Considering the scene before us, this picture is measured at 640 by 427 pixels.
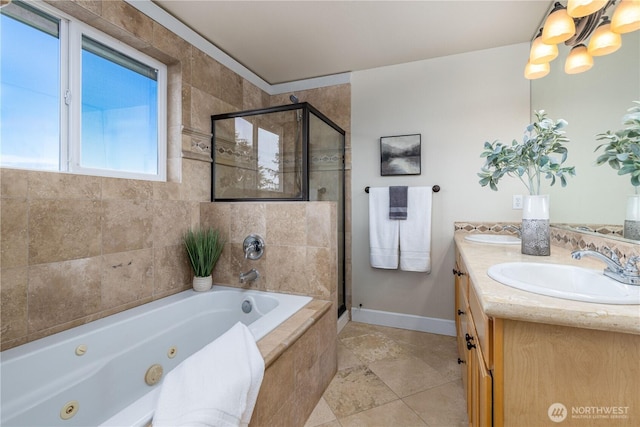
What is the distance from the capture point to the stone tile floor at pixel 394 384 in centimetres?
143

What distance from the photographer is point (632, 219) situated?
1033 millimetres

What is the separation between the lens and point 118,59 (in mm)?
1690

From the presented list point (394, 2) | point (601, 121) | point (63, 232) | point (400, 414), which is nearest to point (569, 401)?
point (400, 414)

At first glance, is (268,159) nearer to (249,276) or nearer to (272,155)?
(272,155)

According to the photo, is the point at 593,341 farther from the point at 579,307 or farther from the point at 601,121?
the point at 601,121

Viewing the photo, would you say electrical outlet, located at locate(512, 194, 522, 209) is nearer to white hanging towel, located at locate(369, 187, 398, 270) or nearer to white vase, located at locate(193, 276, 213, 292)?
white hanging towel, located at locate(369, 187, 398, 270)

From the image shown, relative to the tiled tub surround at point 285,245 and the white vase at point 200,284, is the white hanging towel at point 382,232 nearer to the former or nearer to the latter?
the tiled tub surround at point 285,245

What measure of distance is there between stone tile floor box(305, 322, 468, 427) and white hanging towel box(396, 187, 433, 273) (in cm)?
62

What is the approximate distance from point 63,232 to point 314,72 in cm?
230

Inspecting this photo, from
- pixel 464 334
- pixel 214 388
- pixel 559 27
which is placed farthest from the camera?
pixel 464 334

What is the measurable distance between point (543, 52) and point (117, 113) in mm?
2438

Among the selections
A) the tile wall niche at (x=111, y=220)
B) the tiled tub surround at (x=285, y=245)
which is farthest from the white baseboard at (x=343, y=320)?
the tile wall niche at (x=111, y=220)

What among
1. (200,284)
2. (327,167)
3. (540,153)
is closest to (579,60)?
(540,153)

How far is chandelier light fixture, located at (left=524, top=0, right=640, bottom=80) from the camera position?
3.42ft
